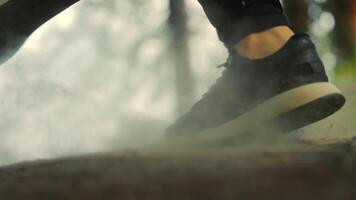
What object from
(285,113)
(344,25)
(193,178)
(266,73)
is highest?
(344,25)

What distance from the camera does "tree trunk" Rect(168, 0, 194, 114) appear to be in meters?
2.17

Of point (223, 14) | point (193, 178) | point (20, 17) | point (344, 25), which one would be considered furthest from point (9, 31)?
point (344, 25)

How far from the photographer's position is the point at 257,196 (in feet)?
2.04

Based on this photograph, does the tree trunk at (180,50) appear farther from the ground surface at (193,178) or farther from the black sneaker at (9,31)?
the ground surface at (193,178)

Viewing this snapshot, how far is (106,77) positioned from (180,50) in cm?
81

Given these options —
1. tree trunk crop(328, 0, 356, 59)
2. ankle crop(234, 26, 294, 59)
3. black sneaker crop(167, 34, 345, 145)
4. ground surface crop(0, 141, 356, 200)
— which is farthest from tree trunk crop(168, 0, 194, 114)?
tree trunk crop(328, 0, 356, 59)

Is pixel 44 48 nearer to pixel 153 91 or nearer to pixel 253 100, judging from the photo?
pixel 153 91

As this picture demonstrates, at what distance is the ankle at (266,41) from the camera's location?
133 cm

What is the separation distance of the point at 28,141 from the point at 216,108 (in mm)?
472

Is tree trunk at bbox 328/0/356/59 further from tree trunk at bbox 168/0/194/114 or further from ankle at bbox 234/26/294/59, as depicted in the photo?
ankle at bbox 234/26/294/59

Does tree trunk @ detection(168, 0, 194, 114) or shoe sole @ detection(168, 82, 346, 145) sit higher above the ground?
tree trunk @ detection(168, 0, 194, 114)

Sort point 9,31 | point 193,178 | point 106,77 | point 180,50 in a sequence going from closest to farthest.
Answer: point 193,178, point 9,31, point 106,77, point 180,50

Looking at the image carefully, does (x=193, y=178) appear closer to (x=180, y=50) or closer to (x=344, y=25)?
(x=180, y=50)

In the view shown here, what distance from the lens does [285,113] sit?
1.29 meters
